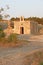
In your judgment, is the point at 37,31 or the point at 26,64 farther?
the point at 37,31

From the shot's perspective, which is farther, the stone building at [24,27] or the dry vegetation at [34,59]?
the stone building at [24,27]

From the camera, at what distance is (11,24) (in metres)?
47.8

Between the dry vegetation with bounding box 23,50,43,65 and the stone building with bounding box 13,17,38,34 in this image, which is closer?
the dry vegetation with bounding box 23,50,43,65

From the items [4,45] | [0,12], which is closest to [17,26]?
[0,12]

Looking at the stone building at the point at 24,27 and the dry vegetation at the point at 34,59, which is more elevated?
the dry vegetation at the point at 34,59

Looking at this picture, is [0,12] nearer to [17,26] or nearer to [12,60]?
[12,60]

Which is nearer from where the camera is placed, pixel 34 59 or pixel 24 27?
pixel 34 59

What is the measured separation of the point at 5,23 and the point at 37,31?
797 cm

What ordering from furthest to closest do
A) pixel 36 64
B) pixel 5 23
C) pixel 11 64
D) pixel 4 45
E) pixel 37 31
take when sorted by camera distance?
pixel 5 23 → pixel 37 31 → pixel 4 45 → pixel 11 64 → pixel 36 64

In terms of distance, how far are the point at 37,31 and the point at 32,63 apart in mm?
35972

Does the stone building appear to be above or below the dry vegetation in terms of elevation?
below

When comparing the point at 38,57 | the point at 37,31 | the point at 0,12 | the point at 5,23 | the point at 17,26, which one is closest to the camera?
the point at 38,57

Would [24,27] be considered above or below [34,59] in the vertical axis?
below

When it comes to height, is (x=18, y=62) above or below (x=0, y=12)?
below
